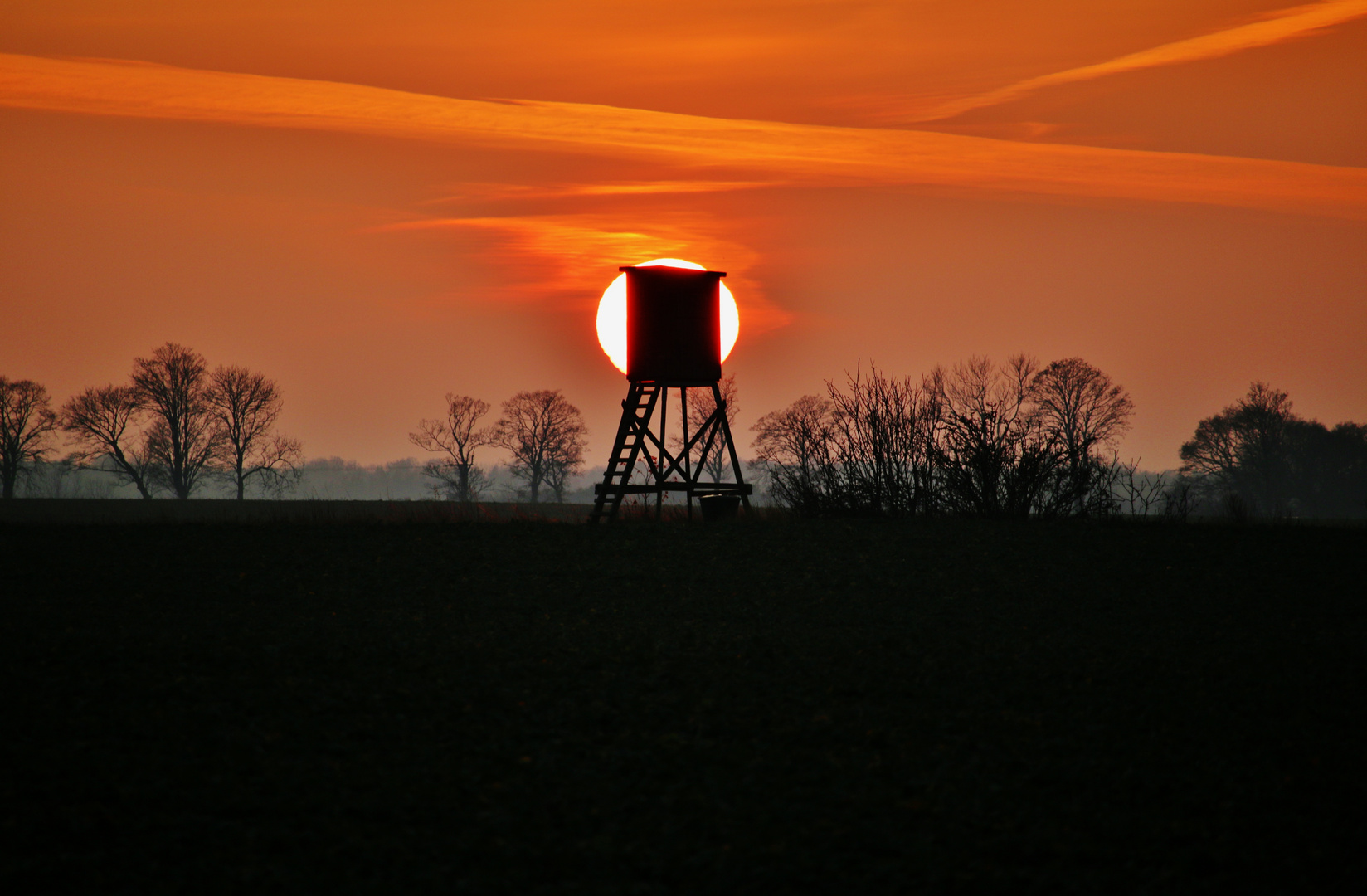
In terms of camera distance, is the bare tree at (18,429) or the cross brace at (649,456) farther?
the bare tree at (18,429)

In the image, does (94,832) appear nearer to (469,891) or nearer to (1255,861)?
(469,891)

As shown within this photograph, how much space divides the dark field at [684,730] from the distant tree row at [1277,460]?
130 feet

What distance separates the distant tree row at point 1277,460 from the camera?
44781mm

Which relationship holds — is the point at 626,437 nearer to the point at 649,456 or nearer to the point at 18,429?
the point at 649,456

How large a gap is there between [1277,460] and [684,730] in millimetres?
48172

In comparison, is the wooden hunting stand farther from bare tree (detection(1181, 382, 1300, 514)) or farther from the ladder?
bare tree (detection(1181, 382, 1300, 514))

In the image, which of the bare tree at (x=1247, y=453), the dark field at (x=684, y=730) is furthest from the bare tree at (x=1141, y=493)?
the bare tree at (x=1247, y=453)

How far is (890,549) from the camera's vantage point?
1141 centimetres

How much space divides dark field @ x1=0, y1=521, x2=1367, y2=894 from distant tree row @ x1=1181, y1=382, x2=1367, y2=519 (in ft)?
130

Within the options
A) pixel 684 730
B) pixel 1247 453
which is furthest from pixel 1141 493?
pixel 1247 453

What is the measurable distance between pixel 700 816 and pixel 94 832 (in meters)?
2.72

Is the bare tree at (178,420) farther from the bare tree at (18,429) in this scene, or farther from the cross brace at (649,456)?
the cross brace at (649,456)

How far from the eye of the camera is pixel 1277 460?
4519 centimetres

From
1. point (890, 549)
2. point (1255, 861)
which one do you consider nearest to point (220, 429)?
point (890, 549)
